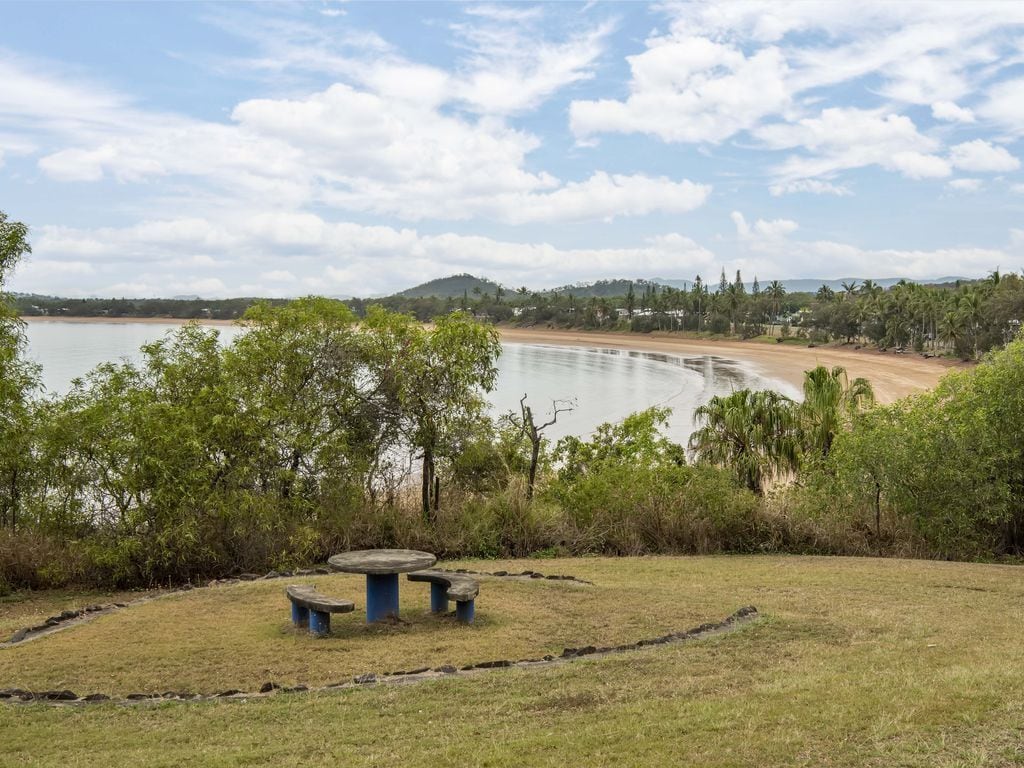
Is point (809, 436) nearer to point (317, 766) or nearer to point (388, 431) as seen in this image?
point (388, 431)

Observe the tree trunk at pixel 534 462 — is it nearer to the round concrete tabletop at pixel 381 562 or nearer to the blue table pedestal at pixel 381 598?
the round concrete tabletop at pixel 381 562

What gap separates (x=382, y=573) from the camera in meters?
11.2

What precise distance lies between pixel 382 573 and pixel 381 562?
0.15m

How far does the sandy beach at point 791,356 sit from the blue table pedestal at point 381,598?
156 ft

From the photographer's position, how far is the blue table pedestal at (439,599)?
11.8 meters

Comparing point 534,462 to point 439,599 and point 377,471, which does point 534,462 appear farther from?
point 439,599

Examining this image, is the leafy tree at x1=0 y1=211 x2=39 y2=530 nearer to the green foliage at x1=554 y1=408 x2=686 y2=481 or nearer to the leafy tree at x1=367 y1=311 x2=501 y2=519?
the leafy tree at x1=367 y1=311 x2=501 y2=519

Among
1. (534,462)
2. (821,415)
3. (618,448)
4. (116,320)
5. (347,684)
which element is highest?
(116,320)

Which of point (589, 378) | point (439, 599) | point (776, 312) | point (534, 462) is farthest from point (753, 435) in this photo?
point (776, 312)

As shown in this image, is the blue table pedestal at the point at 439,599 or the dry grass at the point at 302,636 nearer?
the dry grass at the point at 302,636

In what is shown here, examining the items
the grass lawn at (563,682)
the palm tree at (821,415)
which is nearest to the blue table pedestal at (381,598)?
the grass lawn at (563,682)

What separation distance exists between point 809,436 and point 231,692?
84.8 ft

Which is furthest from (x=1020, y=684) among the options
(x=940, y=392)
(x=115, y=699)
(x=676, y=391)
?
(x=676, y=391)

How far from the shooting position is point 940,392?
2280 centimetres
